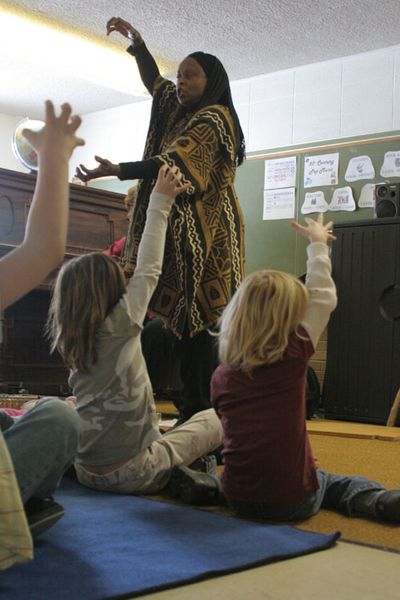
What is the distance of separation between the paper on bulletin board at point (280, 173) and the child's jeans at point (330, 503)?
11.0 ft

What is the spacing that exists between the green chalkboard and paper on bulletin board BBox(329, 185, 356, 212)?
25 mm

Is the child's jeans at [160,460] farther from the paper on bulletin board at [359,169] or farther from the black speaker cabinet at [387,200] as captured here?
the paper on bulletin board at [359,169]

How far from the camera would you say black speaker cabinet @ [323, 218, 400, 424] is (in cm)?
381

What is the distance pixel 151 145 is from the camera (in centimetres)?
248

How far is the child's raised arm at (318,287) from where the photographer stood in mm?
1611

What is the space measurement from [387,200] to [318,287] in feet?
8.11

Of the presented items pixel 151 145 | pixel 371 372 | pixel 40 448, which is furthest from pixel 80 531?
pixel 371 372

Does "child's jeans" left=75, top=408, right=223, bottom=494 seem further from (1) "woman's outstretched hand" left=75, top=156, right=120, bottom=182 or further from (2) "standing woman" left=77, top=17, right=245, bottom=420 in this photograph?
(1) "woman's outstretched hand" left=75, top=156, right=120, bottom=182

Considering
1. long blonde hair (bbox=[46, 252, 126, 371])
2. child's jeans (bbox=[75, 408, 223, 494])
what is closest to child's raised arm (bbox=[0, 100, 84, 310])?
long blonde hair (bbox=[46, 252, 126, 371])

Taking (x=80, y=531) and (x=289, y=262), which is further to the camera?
(x=289, y=262)

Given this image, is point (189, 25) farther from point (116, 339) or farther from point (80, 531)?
point (80, 531)

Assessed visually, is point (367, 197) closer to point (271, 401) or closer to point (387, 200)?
point (387, 200)

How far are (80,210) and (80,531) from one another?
117 inches

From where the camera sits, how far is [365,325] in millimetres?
3896
